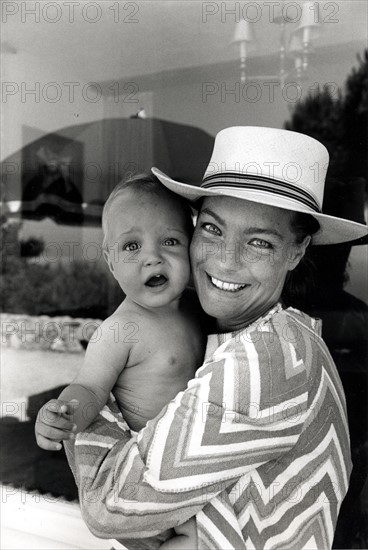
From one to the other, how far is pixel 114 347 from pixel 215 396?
0.37 m

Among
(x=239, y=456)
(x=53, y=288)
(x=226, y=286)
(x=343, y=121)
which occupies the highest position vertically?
(x=343, y=121)

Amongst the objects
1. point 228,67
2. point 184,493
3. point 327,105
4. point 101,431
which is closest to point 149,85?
point 228,67

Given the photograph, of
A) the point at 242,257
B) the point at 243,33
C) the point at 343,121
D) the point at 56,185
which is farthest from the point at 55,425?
the point at 56,185

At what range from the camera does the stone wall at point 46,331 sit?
129 inches

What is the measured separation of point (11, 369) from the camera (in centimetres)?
315

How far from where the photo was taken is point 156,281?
4.83 ft

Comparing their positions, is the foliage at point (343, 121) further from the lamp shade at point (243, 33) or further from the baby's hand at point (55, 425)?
the baby's hand at point (55, 425)

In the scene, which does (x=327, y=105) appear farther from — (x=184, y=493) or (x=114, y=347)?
(x=184, y=493)

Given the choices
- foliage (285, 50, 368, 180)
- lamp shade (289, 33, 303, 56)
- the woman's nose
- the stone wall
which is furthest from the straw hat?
the stone wall

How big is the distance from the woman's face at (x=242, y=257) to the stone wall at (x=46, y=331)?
194cm

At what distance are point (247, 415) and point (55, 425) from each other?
1.27 ft

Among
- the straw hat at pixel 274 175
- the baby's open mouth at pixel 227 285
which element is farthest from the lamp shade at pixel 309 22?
the baby's open mouth at pixel 227 285

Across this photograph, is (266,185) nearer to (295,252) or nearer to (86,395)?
(295,252)

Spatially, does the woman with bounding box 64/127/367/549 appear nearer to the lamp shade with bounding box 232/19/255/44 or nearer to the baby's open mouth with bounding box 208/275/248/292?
the baby's open mouth with bounding box 208/275/248/292
